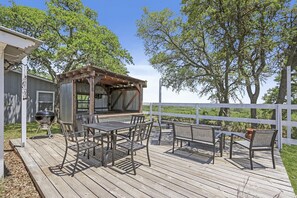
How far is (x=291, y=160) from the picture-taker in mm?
3980

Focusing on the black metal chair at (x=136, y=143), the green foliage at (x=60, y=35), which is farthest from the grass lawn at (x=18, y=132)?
the black metal chair at (x=136, y=143)

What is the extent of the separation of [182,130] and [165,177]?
1.53m

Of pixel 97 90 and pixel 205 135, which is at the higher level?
pixel 97 90

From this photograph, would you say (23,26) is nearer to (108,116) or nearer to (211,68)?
(108,116)

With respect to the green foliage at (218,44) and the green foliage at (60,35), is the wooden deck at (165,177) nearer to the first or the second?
Answer: the green foliage at (218,44)

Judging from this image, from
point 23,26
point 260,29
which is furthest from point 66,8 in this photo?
point 260,29

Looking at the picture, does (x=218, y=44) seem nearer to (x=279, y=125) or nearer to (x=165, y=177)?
(x=279, y=125)

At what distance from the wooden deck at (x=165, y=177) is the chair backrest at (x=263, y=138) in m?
0.49

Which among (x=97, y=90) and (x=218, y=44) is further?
(x=97, y=90)

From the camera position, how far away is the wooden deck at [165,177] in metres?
2.52

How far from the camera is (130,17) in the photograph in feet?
37.9

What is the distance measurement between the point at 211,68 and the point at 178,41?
2.64 meters

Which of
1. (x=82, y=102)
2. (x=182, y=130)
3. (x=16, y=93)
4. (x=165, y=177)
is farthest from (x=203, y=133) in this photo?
(x=16, y=93)

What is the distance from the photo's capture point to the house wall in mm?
9956
